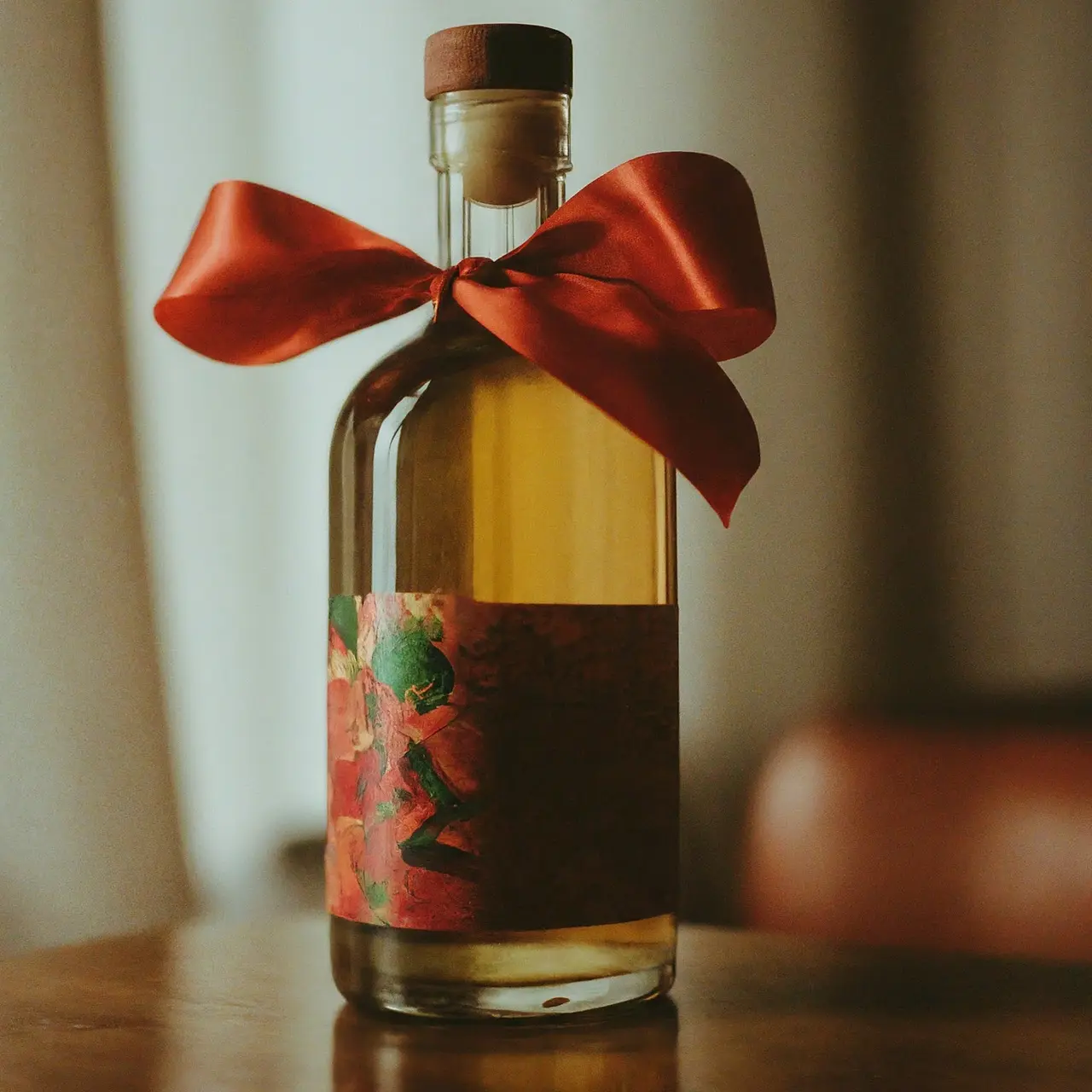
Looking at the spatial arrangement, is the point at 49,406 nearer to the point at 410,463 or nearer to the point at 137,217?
the point at 137,217

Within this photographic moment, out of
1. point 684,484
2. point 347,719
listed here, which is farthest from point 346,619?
point 684,484

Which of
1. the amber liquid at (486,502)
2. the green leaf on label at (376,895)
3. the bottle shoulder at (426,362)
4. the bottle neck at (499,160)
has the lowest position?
the green leaf on label at (376,895)

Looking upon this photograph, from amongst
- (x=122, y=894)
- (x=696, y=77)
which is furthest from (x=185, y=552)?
(x=696, y=77)

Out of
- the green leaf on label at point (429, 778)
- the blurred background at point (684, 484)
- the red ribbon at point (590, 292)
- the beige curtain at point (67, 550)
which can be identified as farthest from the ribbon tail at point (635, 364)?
the beige curtain at point (67, 550)

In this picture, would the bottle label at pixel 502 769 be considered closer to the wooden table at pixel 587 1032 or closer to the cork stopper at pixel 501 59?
the wooden table at pixel 587 1032

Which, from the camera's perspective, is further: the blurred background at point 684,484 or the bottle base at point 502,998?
the blurred background at point 684,484

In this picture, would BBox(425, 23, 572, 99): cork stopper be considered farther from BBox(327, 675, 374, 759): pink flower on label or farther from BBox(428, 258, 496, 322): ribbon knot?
BBox(327, 675, 374, 759): pink flower on label

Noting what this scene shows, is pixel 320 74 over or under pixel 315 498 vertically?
over
